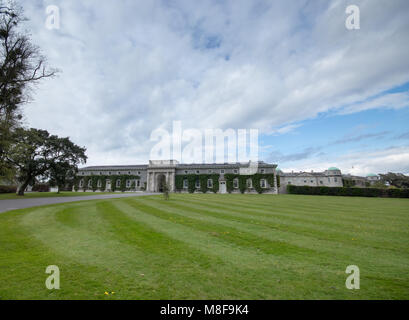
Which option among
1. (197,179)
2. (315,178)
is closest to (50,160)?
(197,179)

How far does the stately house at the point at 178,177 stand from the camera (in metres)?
48.2

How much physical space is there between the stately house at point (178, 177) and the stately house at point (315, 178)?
86.7ft

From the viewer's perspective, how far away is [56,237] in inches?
267

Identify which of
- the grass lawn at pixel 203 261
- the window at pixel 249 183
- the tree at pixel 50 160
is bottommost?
the grass lawn at pixel 203 261

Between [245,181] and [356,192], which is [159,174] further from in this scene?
[356,192]

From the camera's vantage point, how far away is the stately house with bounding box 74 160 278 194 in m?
48.2

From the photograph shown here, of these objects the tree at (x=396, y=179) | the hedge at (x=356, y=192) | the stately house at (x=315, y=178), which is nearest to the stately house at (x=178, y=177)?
the hedge at (x=356, y=192)

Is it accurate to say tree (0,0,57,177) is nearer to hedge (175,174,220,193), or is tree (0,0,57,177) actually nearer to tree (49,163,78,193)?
tree (49,163,78,193)

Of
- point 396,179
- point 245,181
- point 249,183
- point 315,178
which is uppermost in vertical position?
point 315,178

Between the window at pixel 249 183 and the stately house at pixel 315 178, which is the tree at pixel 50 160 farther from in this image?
the stately house at pixel 315 178

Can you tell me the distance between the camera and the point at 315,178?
240ft

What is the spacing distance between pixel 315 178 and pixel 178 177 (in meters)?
52.4
